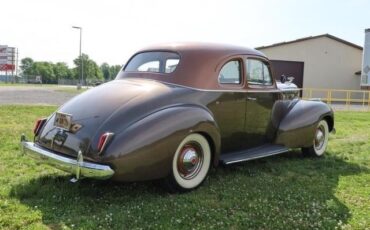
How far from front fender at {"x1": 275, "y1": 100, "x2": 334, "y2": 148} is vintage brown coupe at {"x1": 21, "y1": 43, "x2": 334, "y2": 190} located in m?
0.02

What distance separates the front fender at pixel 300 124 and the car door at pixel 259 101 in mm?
215

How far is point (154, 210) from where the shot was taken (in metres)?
4.35

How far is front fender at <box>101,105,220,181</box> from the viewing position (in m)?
4.39

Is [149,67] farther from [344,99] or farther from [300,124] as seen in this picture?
[344,99]

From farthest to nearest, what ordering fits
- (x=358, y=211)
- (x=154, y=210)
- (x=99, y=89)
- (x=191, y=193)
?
(x=99, y=89) < (x=191, y=193) < (x=358, y=211) < (x=154, y=210)

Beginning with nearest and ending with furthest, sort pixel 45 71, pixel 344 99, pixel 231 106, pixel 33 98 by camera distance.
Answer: pixel 231 106
pixel 33 98
pixel 344 99
pixel 45 71

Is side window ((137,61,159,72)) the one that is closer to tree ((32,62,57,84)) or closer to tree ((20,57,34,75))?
tree ((32,62,57,84))

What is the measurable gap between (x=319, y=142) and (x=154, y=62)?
3.46 meters

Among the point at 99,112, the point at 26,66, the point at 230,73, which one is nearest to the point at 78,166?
the point at 99,112

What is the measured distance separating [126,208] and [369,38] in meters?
27.5

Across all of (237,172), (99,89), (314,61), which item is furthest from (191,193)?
(314,61)

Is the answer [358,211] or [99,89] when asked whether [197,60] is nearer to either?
[99,89]

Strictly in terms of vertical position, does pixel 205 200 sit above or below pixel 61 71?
below

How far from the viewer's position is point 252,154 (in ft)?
19.8
